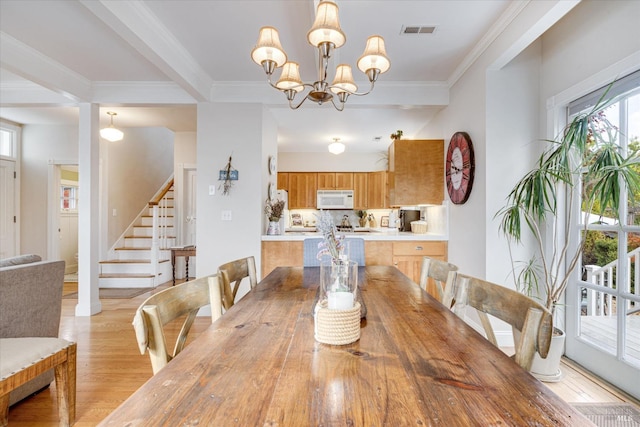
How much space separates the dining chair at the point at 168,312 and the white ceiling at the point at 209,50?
71.4 inches

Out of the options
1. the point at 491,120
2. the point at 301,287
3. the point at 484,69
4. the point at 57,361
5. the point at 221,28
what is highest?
the point at 221,28

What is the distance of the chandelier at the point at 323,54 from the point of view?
162 centimetres

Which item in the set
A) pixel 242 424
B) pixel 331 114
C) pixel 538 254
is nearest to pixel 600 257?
pixel 538 254

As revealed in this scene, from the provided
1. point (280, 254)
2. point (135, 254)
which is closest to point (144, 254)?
point (135, 254)

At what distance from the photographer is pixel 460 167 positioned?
3314mm

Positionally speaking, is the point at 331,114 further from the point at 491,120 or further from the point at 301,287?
the point at 301,287

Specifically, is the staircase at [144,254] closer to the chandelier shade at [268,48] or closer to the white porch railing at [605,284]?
the chandelier shade at [268,48]

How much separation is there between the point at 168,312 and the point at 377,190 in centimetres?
588

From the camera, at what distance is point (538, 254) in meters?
2.78

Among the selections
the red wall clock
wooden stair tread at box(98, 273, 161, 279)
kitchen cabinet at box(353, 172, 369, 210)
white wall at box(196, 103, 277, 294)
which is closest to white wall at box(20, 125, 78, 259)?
wooden stair tread at box(98, 273, 161, 279)

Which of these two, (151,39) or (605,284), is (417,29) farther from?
(605,284)

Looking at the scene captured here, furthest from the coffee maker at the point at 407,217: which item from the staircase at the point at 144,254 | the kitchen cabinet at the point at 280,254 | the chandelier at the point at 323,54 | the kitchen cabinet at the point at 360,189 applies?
the staircase at the point at 144,254

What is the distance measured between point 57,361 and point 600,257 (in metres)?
3.32

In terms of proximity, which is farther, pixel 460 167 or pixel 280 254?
pixel 280 254
